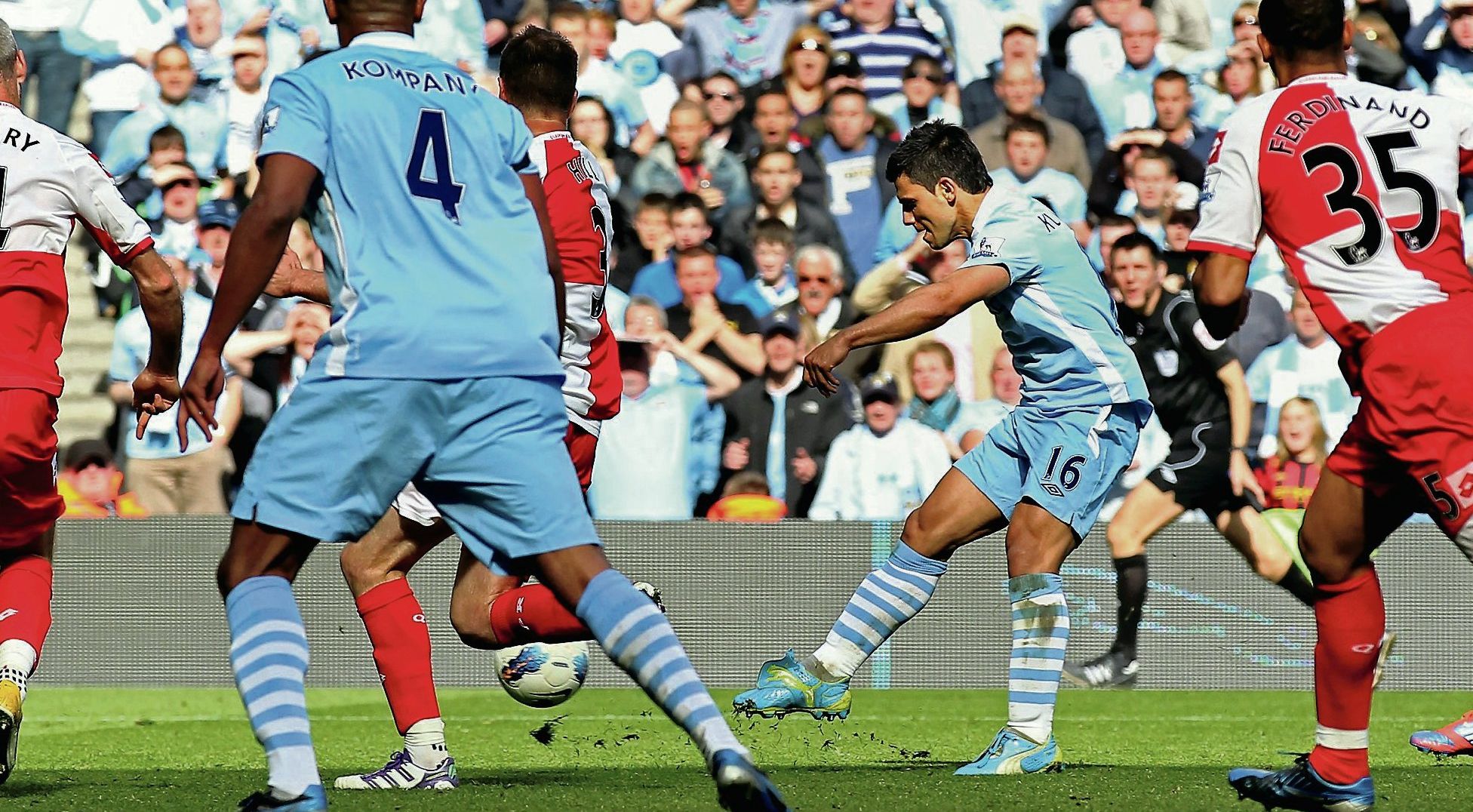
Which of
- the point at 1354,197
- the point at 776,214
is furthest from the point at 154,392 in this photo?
the point at 776,214

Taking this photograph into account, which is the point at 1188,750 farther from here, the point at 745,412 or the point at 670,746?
the point at 745,412

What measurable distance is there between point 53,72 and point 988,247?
966 cm

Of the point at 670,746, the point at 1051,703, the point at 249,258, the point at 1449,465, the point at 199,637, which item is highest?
the point at 249,258

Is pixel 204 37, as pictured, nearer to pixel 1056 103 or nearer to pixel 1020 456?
pixel 1056 103

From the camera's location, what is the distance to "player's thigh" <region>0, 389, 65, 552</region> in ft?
19.9

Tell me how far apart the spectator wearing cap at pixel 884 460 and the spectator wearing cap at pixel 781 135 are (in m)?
1.85

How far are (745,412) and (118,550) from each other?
3780mm

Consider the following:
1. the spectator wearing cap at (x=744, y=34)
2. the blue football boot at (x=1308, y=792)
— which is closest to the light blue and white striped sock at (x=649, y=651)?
the blue football boot at (x=1308, y=792)

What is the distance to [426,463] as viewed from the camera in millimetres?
4457

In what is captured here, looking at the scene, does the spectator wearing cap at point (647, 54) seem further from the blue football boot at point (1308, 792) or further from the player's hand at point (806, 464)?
Result: the blue football boot at point (1308, 792)

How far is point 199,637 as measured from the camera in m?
11.2

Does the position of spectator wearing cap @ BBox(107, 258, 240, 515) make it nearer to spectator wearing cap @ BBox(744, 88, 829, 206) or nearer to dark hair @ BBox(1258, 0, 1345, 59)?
spectator wearing cap @ BBox(744, 88, 829, 206)

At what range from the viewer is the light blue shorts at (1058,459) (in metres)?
6.52

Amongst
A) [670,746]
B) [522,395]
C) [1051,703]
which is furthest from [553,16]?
[522,395]
